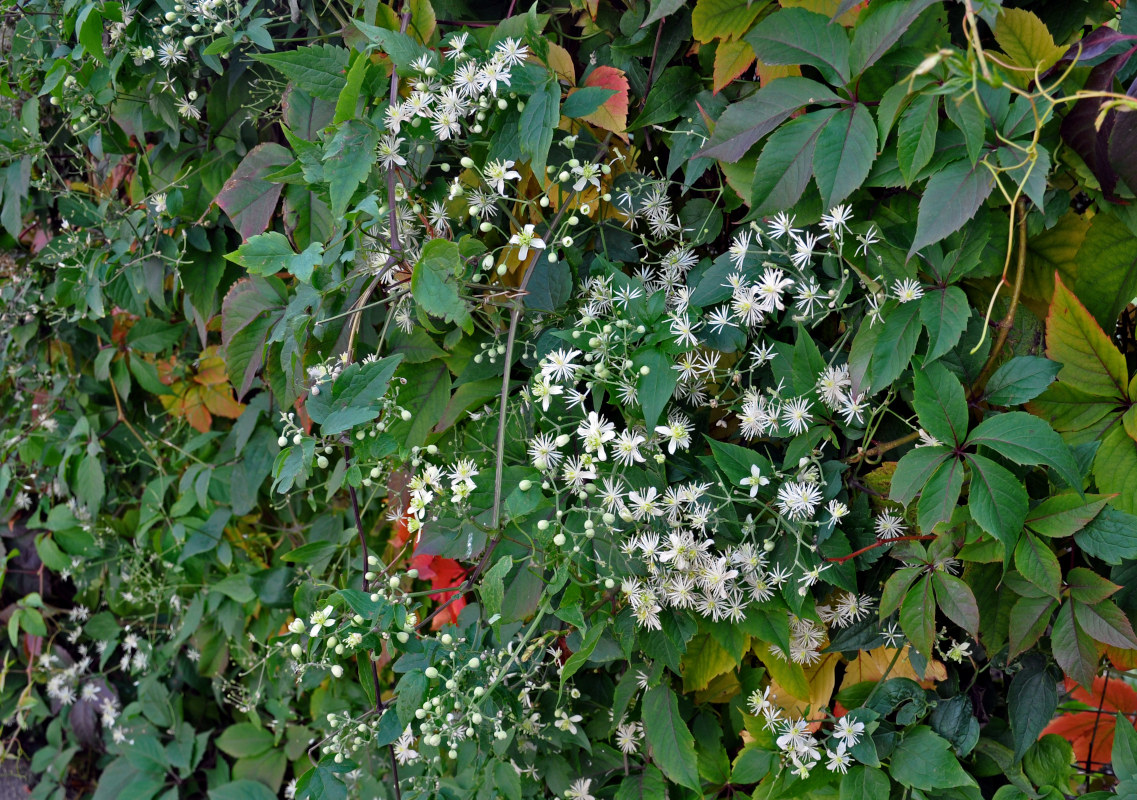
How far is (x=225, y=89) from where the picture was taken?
5.10 ft

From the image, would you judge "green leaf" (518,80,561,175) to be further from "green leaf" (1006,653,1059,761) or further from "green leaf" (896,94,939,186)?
"green leaf" (1006,653,1059,761)

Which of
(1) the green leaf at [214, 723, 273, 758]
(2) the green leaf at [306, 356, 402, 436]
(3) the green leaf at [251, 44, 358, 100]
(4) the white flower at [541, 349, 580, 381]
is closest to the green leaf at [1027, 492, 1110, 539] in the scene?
(4) the white flower at [541, 349, 580, 381]

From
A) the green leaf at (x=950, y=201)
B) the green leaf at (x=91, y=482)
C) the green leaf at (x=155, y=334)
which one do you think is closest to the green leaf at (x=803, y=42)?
the green leaf at (x=950, y=201)

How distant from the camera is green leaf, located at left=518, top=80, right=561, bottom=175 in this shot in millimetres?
1030

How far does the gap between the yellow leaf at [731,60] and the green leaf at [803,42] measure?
0.07 metres

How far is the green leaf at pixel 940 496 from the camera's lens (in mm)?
890

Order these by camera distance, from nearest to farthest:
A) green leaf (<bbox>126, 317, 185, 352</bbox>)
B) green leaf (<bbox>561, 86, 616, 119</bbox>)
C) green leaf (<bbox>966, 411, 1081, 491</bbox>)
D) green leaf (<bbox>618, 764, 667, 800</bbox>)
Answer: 1. green leaf (<bbox>966, 411, 1081, 491</bbox>)
2. green leaf (<bbox>561, 86, 616, 119</bbox>)
3. green leaf (<bbox>618, 764, 667, 800</bbox>)
4. green leaf (<bbox>126, 317, 185, 352</bbox>)

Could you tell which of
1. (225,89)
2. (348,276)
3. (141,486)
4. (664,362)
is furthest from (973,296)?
(141,486)

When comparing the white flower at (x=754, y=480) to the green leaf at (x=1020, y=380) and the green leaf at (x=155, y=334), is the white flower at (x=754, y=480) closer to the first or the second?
the green leaf at (x=1020, y=380)

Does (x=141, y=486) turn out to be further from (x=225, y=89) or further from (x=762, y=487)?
(x=762, y=487)

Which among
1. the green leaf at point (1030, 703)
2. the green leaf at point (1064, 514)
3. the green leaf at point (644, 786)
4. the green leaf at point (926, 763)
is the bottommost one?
the green leaf at point (644, 786)

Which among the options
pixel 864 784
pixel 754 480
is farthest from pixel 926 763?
pixel 754 480

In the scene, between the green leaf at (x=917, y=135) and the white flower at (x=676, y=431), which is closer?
the green leaf at (x=917, y=135)

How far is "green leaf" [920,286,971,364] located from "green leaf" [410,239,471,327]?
21.5 inches
